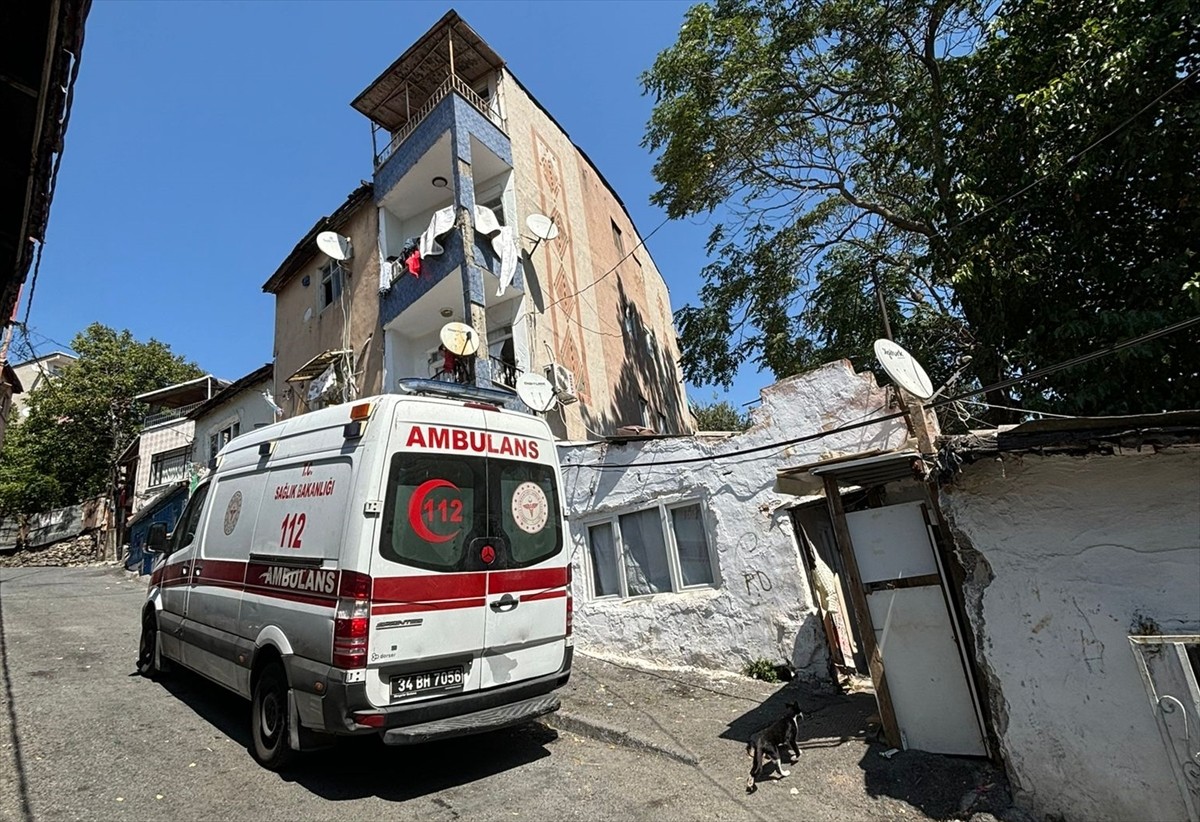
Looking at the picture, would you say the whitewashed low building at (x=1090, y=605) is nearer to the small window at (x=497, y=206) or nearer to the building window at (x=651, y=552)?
the building window at (x=651, y=552)

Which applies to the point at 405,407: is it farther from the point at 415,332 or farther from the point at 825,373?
the point at 415,332

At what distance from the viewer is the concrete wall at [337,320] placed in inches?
554

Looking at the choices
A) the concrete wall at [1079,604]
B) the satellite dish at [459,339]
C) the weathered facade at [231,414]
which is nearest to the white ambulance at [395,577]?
the concrete wall at [1079,604]

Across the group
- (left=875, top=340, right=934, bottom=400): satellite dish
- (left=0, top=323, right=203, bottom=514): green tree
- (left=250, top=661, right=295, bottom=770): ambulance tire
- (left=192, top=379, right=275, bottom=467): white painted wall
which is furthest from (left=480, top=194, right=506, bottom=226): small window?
(left=0, top=323, right=203, bottom=514): green tree

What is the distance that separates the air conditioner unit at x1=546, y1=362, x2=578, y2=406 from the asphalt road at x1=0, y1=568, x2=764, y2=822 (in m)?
6.59

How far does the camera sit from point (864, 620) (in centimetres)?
504

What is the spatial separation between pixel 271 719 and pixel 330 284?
13.8m

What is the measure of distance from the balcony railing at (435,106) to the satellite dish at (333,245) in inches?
83.0

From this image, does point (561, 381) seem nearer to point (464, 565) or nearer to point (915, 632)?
point (464, 565)

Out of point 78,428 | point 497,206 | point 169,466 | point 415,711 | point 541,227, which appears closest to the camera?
point 415,711

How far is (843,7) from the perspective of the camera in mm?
10516

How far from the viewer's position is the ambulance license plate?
423cm

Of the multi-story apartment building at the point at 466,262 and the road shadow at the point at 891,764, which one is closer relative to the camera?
the road shadow at the point at 891,764

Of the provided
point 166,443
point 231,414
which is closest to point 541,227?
point 231,414
